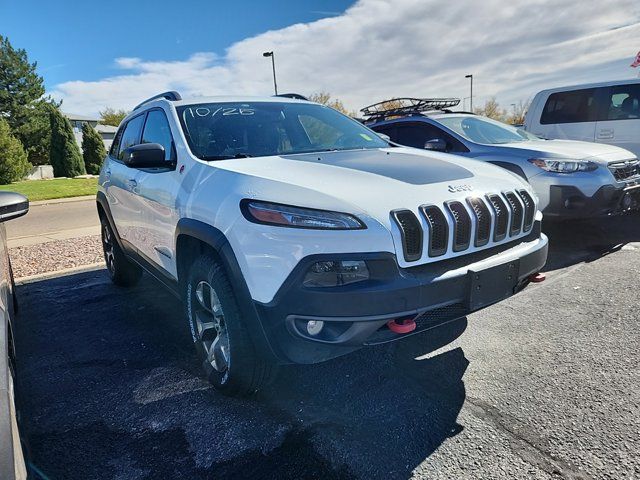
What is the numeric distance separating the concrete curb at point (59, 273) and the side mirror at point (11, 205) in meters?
4.00

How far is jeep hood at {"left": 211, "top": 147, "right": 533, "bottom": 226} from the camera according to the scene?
220 centimetres

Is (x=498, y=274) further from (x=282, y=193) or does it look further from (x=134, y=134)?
(x=134, y=134)

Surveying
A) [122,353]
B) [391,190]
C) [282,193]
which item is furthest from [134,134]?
[391,190]

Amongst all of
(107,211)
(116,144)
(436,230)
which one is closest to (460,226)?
(436,230)

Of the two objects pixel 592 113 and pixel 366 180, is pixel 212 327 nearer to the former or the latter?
pixel 366 180

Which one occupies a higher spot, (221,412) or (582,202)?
(582,202)

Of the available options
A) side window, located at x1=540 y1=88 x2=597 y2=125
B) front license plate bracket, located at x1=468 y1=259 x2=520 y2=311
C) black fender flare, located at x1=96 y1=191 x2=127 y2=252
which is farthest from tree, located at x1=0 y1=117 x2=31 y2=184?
front license plate bracket, located at x1=468 y1=259 x2=520 y2=311

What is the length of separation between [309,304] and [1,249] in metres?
2.41

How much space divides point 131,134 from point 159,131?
43.2 inches

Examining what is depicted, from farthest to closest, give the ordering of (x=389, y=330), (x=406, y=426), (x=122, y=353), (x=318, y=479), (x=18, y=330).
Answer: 1. (x=18, y=330)
2. (x=122, y=353)
3. (x=406, y=426)
4. (x=389, y=330)
5. (x=318, y=479)

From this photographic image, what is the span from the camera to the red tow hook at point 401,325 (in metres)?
2.15

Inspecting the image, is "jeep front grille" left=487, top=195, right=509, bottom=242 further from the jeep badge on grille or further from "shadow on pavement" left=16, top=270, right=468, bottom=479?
"shadow on pavement" left=16, top=270, right=468, bottom=479

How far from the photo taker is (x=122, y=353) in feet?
11.4

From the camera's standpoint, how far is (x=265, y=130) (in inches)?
133
